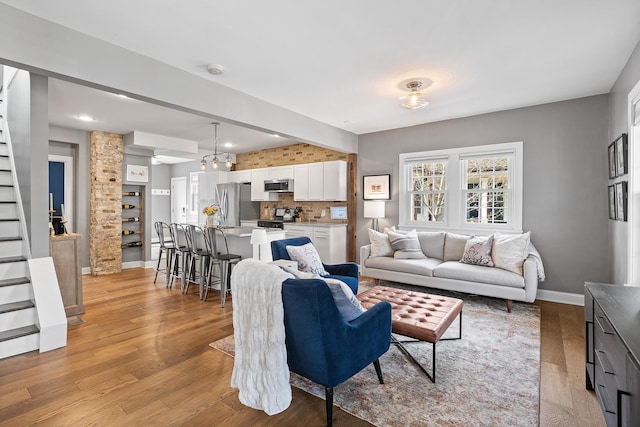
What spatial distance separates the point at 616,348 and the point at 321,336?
4.64ft

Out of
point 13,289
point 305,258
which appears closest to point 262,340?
point 305,258

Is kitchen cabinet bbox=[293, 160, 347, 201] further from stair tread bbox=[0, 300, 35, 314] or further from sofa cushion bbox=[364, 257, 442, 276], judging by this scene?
stair tread bbox=[0, 300, 35, 314]

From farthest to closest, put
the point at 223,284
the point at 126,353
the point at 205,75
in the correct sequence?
the point at 223,284 < the point at 205,75 < the point at 126,353

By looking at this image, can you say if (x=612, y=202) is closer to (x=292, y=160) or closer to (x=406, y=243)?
(x=406, y=243)

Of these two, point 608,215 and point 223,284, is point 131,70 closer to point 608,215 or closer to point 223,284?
point 223,284

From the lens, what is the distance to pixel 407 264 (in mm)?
4703

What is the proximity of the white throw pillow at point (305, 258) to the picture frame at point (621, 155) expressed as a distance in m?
3.21

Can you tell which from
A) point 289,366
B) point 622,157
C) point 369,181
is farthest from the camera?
point 369,181

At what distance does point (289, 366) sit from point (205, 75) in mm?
2996

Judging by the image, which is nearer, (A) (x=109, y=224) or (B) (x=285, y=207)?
(A) (x=109, y=224)

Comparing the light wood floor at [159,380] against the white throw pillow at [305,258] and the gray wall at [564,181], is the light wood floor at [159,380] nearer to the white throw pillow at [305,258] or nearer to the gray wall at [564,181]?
the gray wall at [564,181]

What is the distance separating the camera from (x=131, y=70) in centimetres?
293

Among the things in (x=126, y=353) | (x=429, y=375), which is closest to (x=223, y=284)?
(x=126, y=353)

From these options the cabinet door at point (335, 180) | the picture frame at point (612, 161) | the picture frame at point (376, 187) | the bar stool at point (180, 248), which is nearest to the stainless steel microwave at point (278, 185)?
the cabinet door at point (335, 180)
